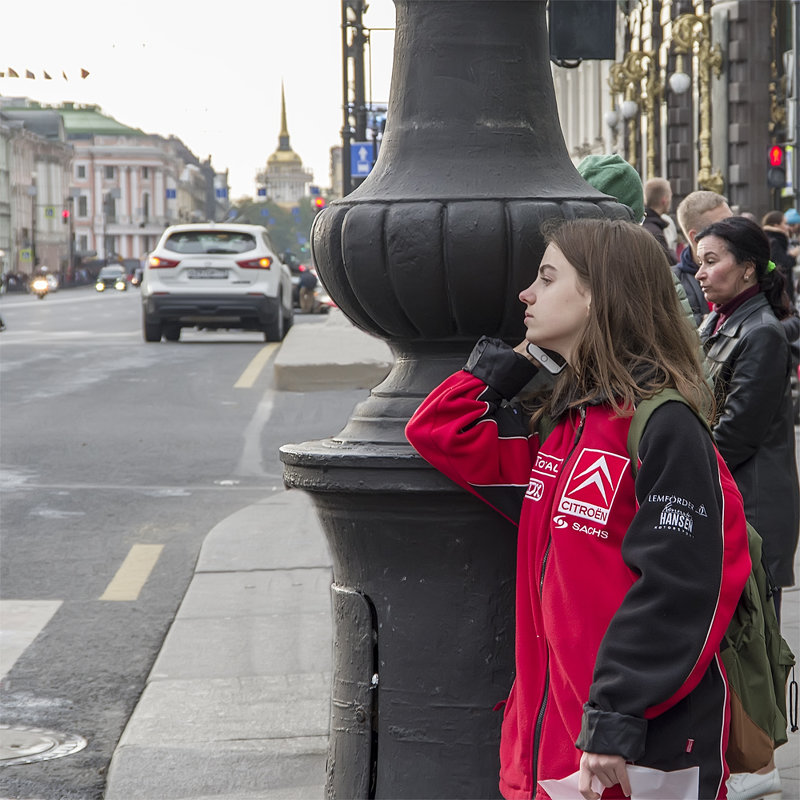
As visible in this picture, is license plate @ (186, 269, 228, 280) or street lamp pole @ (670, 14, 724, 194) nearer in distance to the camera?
license plate @ (186, 269, 228, 280)

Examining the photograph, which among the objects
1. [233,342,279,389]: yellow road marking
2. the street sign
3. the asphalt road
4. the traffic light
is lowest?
[233,342,279,389]: yellow road marking

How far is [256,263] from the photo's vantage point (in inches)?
800

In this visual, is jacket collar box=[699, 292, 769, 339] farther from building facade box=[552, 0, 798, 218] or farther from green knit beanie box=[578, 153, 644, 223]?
building facade box=[552, 0, 798, 218]

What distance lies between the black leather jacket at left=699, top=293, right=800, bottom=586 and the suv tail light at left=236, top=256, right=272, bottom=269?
16309 mm

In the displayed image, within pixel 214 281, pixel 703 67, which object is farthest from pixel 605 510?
pixel 703 67

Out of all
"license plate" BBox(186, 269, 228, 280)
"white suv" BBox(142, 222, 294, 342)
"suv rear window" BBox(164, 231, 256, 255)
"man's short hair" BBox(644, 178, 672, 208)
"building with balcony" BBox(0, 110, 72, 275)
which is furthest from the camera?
"building with balcony" BBox(0, 110, 72, 275)

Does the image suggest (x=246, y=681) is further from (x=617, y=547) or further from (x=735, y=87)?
(x=735, y=87)

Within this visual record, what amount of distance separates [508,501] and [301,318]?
2908 cm

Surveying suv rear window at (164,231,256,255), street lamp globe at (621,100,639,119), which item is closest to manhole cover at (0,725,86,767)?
suv rear window at (164,231,256,255)

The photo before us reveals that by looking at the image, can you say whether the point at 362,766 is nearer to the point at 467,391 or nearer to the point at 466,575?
the point at 466,575

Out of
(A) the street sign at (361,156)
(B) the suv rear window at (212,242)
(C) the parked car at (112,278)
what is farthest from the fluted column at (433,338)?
(C) the parked car at (112,278)

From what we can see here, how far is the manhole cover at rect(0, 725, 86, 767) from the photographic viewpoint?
172 inches

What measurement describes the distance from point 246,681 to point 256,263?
51.0ft

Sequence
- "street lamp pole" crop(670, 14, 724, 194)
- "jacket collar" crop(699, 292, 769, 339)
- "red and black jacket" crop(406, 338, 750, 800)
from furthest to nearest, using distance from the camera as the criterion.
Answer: "street lamp pole" crop(670, 14, 724, 194) < "jacket collar" crop(699, 292, 769, 339) < "red and black jacket" crop(406, 338, 750, 800)
